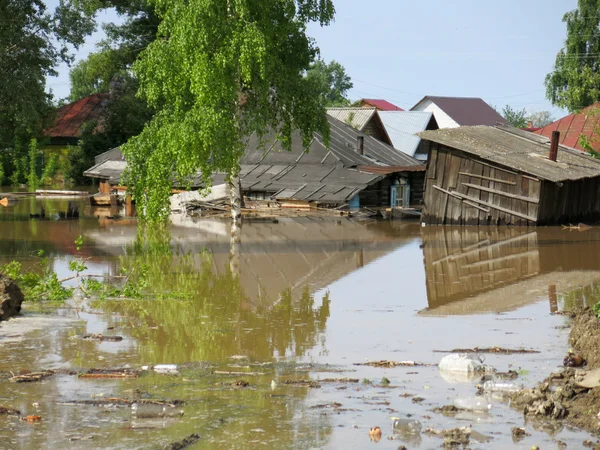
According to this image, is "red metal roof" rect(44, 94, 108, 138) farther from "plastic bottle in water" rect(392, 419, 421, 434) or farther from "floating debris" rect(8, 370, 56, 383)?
"plastic bottle in water" rect(392, 419, 421, 434)

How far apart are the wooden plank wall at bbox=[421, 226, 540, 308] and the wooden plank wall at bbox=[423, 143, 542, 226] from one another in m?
0.82

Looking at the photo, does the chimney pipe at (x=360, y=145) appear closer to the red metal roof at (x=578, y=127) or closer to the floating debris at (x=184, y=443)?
the red metal roof at (x=578, y=127)

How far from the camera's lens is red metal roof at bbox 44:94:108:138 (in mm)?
56062

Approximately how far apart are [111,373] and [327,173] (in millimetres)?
28575

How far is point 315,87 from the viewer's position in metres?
29.8

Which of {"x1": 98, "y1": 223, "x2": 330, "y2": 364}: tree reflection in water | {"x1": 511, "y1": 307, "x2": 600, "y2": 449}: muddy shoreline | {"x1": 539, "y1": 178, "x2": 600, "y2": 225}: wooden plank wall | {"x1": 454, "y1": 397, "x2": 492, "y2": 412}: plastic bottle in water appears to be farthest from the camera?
{"x1": 539, "y1": 178, "x2": 600, "y2": 225}: wooden plank wall

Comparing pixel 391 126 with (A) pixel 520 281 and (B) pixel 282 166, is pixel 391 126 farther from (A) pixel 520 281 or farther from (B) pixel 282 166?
(A) pixel 520 281

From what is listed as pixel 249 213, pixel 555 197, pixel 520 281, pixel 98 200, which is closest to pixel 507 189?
pixel 555 197

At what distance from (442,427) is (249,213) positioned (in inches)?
1081

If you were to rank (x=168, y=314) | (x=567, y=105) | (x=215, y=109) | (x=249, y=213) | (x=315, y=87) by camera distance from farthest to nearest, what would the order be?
(x=567, y=105) < (x=249, y=213) < (x=315, y=87) < (x=215, y=109) < (x=168, y=314)

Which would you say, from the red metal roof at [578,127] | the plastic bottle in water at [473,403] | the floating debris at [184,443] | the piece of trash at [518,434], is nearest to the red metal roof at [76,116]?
the red metal roof at [578,127]

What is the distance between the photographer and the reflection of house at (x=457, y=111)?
7562 centimetres

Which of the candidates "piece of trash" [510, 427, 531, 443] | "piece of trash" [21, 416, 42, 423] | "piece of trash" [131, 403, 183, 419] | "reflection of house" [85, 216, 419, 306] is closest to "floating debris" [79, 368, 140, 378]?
"piece of trash" [131, 403, 183, 419]

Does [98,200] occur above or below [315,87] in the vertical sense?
below
